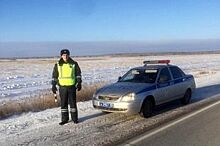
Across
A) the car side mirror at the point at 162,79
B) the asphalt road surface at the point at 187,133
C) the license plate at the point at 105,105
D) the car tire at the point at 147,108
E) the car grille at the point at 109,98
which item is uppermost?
the car side mirror at the point at 162,79

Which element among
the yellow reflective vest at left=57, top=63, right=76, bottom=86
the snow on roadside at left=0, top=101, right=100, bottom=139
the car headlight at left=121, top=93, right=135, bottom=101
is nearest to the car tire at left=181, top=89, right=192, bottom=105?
the snow on roadside at left=0, top=101, right=100, bottom=139

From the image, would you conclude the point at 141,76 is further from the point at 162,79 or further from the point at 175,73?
the point at 175,73

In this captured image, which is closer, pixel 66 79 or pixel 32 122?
pixel 66 79

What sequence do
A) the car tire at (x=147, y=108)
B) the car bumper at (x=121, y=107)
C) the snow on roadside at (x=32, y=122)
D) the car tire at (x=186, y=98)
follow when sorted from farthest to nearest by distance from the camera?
the car tire at (x=186, y=98), the car tire at (x=147, y=108), the car bumper at (x=121, y=107), the snow on roadside at (x=32, y=122)

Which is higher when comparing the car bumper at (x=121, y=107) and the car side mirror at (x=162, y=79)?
the car side mirror at (x=162, y=79)

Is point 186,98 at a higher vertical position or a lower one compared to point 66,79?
lower

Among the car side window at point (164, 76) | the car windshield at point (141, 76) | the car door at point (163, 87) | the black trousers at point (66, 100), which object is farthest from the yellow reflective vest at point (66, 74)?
the car side window at point (164, 76)

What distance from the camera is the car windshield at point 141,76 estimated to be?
11240 mm

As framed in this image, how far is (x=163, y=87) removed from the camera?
1132cm

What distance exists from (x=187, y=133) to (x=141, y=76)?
3533 millimetres

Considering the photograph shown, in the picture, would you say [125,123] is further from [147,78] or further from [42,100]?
[42,100]

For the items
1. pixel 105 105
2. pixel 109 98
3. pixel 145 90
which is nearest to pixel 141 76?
pixel 145 90

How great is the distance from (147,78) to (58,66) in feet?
9.84

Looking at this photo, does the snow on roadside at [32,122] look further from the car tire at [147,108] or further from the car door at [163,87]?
the car door at [163,87]
